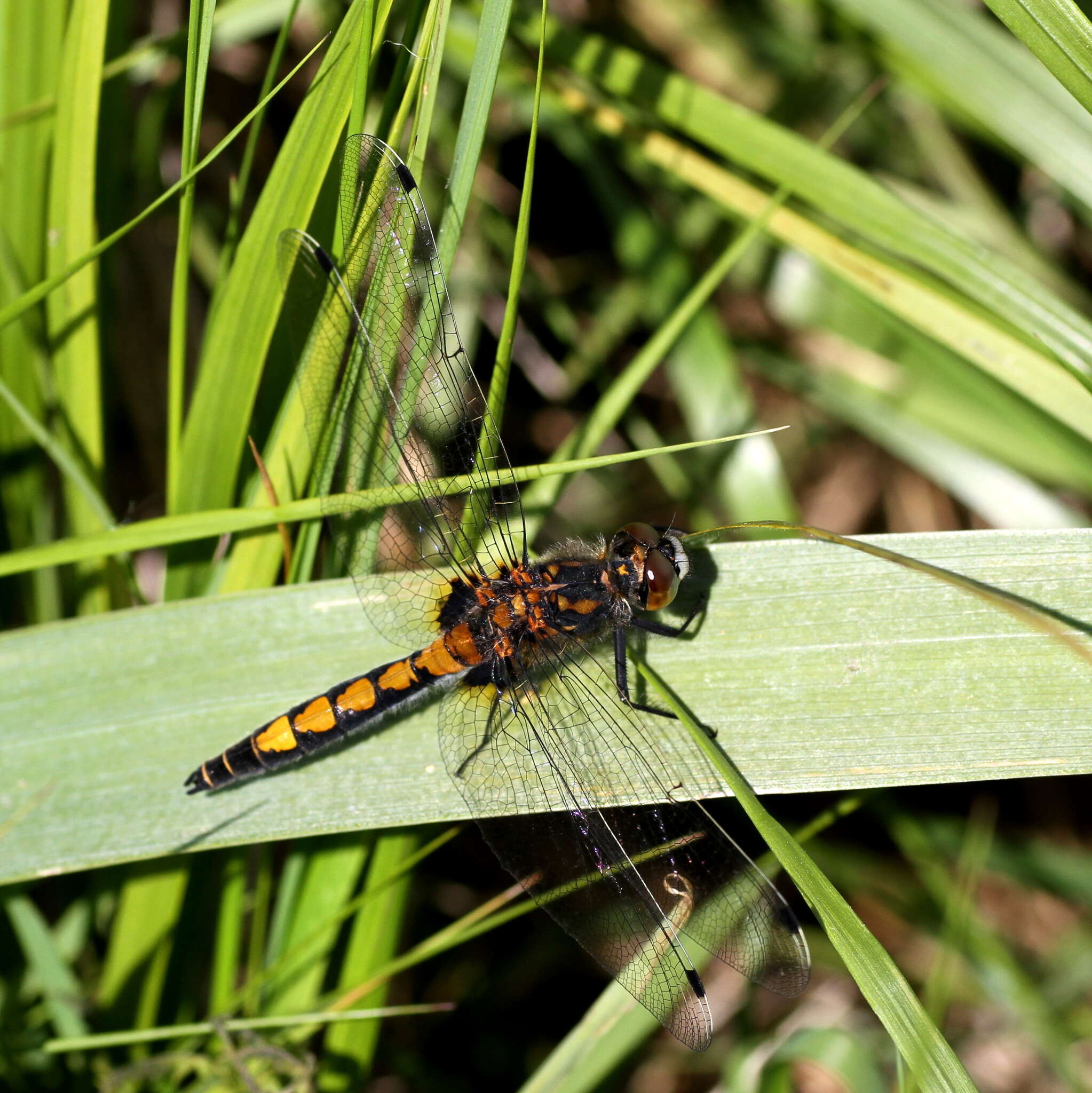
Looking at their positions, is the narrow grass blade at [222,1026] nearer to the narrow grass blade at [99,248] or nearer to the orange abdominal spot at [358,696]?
the orange abdominal spot at [358,696]

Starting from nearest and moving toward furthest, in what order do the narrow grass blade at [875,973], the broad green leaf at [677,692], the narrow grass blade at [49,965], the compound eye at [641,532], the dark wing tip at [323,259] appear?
the narrow grass blade at [875,973] → the broad green leaf at [677,692] → the dark wing tip at [323,259] → the narrow grass blade at [49,965] → the compound eye at [641,532]

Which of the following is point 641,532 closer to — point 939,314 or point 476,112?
point 939,314

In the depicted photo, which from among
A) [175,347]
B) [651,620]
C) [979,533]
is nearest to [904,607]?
[979,533]

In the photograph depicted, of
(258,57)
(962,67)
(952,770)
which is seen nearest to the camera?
(952,770)

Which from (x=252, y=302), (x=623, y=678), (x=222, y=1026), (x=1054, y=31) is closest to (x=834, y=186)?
(x=1054, y=31)

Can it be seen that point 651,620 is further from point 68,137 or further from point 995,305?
point 68,137

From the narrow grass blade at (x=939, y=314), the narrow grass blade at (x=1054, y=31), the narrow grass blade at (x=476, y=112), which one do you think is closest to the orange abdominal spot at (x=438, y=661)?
the narrow grass blade at (x=476, y=112)
